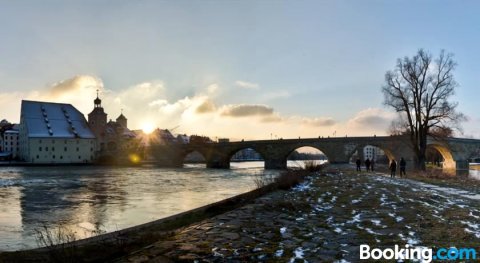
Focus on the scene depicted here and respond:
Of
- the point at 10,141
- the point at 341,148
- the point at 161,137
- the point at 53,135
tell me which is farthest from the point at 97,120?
the point at 341,148

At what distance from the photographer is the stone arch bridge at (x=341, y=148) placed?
61.5 metres

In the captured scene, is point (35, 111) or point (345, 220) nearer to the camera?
point (345, 220)

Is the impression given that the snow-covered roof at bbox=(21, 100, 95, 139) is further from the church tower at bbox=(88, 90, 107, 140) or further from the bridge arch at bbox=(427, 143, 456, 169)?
the bridge arch at bbox=(427, 143, 456, 169)

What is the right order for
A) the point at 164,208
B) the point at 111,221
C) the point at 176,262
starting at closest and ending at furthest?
1. the point at 176,262
2. the point at 111,221
3. the point at 164,208

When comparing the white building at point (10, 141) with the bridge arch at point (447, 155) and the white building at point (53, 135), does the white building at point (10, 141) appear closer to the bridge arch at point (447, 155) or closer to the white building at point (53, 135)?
the white building at point (53, 135)

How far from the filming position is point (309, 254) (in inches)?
255

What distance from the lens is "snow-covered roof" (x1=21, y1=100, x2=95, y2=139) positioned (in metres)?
94.2

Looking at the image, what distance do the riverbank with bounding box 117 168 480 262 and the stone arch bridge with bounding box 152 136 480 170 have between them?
42.7m

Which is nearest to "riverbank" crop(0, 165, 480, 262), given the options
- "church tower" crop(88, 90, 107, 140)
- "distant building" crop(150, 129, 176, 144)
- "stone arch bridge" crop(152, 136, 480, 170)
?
"stone arch bridge" crop(152, 136, 480, 170)

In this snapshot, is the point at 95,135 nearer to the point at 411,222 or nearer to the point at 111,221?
the point at 111,221

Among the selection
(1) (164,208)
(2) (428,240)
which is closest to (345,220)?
(2) (428,240)

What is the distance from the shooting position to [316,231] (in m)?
8.34

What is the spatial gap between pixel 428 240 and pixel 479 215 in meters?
3.71

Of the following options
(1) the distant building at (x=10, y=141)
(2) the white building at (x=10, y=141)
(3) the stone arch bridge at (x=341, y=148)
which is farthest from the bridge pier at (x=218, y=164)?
(2) the white building at (x=10, y=141)
